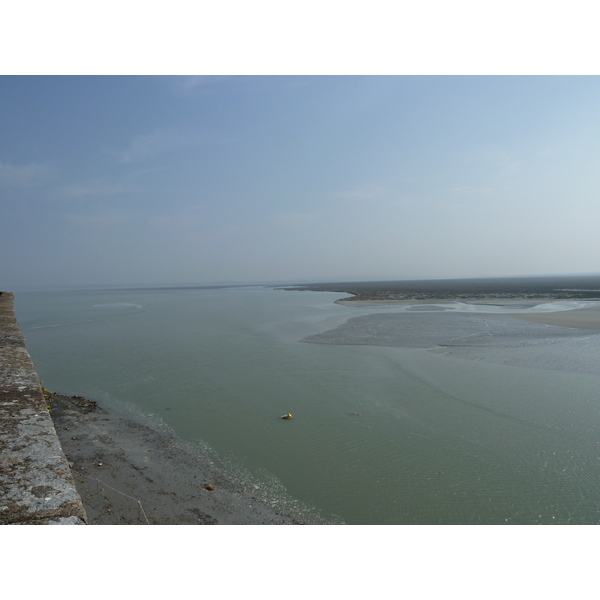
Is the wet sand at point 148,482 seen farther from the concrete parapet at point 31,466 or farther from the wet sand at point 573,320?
the wet sand at point 573,320

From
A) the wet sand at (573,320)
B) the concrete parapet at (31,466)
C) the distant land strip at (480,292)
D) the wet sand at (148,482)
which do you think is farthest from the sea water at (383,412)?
the distant land strip at (480,292)

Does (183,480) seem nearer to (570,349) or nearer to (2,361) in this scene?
(2,361)

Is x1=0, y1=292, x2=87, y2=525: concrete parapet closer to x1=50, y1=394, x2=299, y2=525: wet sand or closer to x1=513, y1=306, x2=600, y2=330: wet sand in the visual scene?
x1=50, y1=394, x2=299, y2=525: wet sand

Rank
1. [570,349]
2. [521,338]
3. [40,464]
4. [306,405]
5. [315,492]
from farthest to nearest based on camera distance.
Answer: [521,338] → [570,349] → [306,405] → [315,492] → [40,464]

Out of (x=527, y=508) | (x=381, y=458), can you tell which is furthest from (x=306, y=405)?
(x=527, y=508)

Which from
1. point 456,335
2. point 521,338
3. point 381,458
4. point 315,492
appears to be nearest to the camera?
point 315,492

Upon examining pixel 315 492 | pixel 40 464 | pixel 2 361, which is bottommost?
pixel 315 492

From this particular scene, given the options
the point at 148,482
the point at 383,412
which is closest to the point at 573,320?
the point at 383,412
